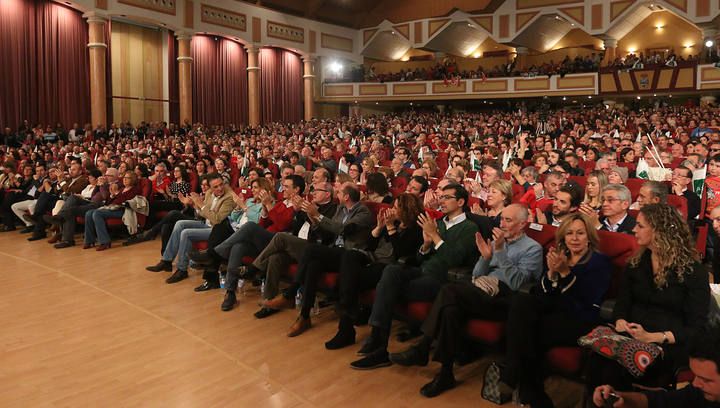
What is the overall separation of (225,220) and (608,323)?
9.23ft

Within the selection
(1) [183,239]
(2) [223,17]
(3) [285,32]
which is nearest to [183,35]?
(2) [223,17]

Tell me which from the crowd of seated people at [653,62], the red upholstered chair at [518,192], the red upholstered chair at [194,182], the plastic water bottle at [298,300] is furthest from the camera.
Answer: the crowd of seated people at [653,62]

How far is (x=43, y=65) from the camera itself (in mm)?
13125

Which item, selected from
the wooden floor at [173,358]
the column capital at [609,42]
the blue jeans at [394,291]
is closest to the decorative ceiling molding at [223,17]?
the column capital at [609,42]

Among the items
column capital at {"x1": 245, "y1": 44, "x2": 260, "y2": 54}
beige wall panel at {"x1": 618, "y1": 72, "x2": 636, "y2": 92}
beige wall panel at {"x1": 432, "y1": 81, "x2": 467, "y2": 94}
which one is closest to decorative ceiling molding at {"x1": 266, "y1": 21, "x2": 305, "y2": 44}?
column capital at {"x1": 245, "y1": 44, "x2": 260, "y2": 54}

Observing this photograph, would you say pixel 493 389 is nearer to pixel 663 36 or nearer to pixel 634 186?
pixel 634 186

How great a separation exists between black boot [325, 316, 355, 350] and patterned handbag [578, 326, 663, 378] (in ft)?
4.38

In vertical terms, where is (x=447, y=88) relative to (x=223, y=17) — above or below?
below

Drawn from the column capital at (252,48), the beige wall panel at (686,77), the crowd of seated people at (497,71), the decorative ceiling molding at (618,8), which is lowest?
the beige wall panel at (686,77)

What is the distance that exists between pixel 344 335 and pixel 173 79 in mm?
14223

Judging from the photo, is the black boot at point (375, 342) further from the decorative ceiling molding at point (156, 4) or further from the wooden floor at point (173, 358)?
the decorative ceiling molding at point (156, 4)

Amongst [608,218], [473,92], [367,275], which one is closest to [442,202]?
[367,275]

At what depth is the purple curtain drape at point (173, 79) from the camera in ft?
50.5

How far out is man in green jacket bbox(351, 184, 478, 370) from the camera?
2.80 metres
